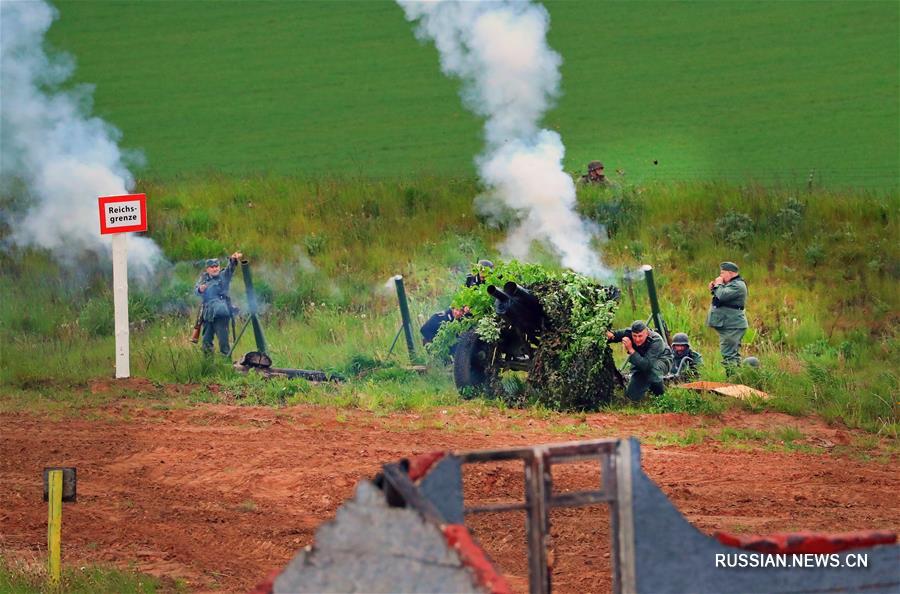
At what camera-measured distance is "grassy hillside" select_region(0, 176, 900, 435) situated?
16.0 m

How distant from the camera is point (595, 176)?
24.4 metres

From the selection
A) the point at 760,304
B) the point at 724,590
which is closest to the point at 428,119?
the point at 760,304

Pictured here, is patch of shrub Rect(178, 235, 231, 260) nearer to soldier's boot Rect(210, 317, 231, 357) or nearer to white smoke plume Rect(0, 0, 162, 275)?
white smoke plume Rect(0, 0, 162, 275)

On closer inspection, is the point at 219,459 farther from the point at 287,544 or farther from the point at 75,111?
the point at 75,111

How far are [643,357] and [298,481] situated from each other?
14.7 ft

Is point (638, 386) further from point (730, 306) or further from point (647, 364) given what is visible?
point (730, 306)

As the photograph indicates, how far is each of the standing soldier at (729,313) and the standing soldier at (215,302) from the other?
624 centimetres

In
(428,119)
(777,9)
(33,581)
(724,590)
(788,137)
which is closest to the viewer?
(724,590)

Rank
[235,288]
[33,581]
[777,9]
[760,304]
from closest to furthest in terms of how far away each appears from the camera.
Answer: [33,581] → [760,304] → [235,288] → [777,9]

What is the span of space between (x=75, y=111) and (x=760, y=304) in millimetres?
11278

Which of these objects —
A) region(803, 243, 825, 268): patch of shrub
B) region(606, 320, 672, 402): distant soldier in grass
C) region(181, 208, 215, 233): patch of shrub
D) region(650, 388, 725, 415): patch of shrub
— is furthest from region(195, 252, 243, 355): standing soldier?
region(803, 243, 825, 268): patch of shrub

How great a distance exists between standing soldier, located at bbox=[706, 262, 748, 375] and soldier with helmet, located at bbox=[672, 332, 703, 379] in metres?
0.36

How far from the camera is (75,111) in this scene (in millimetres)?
21359

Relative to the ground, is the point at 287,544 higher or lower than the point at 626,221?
lower
